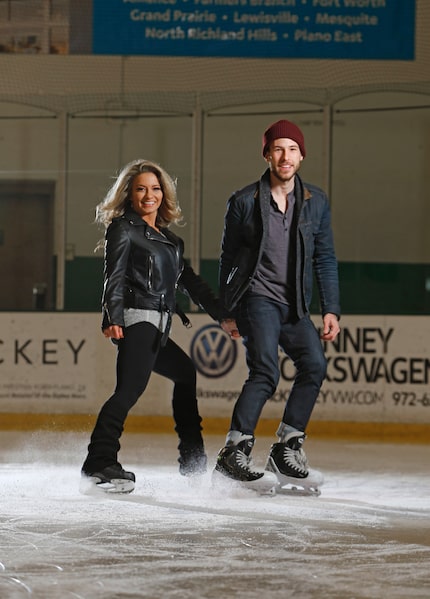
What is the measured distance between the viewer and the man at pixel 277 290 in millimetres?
4961

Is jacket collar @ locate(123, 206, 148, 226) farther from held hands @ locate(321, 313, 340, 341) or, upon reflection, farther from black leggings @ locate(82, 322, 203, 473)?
held hands @ locate(321, 313, 340, 341)

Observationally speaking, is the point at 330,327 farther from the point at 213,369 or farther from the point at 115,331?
the point at 213,369

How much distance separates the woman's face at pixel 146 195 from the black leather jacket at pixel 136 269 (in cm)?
4

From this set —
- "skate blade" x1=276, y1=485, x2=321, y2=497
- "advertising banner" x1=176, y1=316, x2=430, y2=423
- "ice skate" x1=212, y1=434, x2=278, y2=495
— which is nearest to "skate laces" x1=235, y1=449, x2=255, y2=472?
"ice skate" x1=212, y1=434, x2=278, y2=495

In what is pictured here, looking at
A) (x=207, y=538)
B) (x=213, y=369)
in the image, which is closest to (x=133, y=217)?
(x=207, y=538)

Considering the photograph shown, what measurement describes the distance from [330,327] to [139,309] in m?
0.73

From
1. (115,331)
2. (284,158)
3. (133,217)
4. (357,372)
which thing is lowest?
(357,372)

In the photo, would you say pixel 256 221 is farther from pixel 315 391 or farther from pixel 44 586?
pixel 44 586

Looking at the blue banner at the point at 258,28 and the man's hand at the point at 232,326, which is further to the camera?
the blue banner at the point at 258,28

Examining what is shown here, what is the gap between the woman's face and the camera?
5.13m

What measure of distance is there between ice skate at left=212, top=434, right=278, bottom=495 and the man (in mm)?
34

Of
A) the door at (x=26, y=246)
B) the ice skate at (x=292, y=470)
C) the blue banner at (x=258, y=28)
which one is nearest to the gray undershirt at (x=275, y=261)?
the ice skate at (x=292, y=470)

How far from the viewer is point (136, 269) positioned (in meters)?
5.05

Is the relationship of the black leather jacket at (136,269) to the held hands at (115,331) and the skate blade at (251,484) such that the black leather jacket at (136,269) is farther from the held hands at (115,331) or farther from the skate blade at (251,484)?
the skate blade at (251,484)
